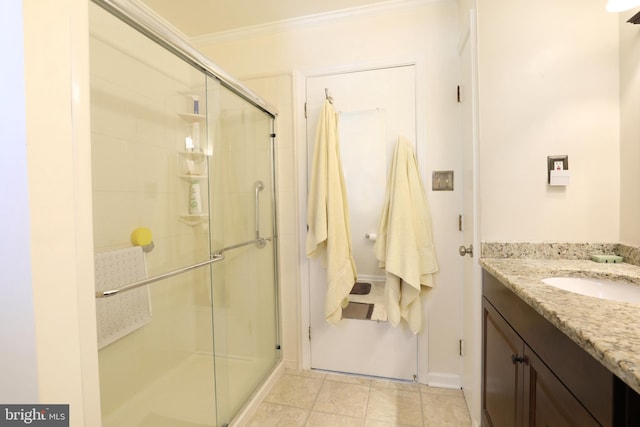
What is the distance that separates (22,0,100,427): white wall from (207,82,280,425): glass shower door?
0.86 metres

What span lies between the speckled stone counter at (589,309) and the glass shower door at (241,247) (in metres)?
1.34

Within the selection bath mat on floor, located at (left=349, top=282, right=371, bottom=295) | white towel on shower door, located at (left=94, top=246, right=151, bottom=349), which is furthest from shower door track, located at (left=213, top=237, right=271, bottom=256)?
bath mat on floor, located at (left=349, top=282, right=371, bottom=295)

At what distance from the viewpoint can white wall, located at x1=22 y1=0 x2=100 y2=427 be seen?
56 centimetres

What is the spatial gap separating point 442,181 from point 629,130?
0.78m

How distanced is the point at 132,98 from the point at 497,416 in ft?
7.01

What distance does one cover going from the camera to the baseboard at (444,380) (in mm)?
1707

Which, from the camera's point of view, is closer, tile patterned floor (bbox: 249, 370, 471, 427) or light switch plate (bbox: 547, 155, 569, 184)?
light switch plate (bbox: 547, 155, 569, 184)

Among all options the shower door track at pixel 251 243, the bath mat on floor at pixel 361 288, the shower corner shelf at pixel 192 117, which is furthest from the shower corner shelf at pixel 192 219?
the bath mat on floor at pixel 361 288

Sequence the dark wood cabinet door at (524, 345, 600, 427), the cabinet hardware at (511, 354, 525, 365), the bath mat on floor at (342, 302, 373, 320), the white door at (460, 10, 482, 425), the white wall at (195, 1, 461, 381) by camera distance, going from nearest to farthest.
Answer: the dark wood cabinet door at (524, 345, 600, 427) → the cabinet hardware at (511, 354, 525, 365) → the white door at (460, 10, 482, 425) → the white wall at (195, 1, 461, 381) → the bath mat on floor at (342, 302, 373, 320)

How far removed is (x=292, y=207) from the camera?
1.94 m

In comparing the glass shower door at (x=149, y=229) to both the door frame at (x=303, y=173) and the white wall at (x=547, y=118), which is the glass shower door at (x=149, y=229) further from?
the white wall at (x=547, y=118)

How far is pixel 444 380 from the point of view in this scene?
5.63 feet

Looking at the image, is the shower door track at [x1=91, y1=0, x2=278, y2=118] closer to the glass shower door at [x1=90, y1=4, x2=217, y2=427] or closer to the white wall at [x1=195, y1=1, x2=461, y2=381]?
the glass shower door at [x1=90, y1=4, x2=217, y2=427]

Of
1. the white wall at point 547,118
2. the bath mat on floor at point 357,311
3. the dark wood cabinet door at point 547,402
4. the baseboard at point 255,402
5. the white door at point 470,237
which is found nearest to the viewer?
the dark wood cabinet door at point 547,402
